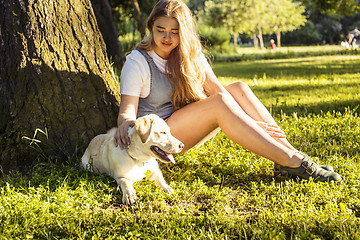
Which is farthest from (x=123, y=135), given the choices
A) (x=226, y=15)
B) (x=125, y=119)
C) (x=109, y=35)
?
(x=226, y=15)

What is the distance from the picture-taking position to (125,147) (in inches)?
116

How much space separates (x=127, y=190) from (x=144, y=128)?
0.54 m

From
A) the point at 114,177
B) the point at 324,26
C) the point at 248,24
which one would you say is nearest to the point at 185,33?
the point at 114,177

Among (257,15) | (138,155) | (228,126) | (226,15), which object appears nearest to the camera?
(138,155)

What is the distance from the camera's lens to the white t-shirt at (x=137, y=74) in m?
3.21

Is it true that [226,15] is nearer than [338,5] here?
No

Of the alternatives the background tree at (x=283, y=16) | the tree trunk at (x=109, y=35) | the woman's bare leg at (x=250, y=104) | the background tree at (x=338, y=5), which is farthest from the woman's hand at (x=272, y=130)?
the background tree at (x=283, y=16)

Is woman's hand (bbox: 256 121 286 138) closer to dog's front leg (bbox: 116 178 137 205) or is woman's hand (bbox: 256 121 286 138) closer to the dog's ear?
the dog's ear

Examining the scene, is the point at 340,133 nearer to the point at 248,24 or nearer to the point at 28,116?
the point at 28,116

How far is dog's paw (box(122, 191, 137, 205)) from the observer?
2818 millimetres

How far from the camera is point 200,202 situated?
2906mm

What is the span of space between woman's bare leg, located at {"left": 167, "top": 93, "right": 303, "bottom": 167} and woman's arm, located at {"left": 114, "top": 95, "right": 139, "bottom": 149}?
390 millimetres

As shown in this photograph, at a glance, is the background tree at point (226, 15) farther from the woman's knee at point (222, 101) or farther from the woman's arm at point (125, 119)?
the woman's arm at point (125, 119)

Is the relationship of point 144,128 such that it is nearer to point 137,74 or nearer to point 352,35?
point 137,74
